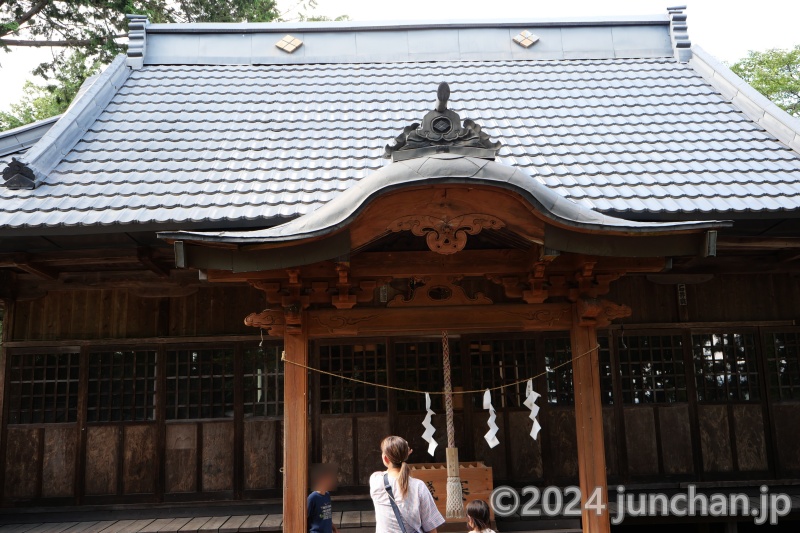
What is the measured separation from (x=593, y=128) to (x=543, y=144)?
2.99ft

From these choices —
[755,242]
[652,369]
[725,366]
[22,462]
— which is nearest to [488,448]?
[652,369]

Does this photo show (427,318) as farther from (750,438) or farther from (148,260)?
(750,438)

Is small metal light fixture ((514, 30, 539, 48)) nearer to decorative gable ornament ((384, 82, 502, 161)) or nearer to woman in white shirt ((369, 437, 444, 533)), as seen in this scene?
decorative gable ornament ((384, 82, 502, 161))

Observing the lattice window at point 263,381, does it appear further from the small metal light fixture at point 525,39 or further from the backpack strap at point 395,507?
the small metal light fixture at point 525,39

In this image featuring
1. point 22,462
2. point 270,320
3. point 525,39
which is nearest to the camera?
point 270,320

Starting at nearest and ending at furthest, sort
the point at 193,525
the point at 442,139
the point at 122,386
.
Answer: the point at 442,139 < the point at 193,525 < the point at 122,386

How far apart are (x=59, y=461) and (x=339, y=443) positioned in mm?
3340

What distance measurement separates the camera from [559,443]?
7.61 metres

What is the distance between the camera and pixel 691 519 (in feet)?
22.6

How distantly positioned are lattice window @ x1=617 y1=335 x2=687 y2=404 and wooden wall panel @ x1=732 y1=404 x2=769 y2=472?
2.37ft

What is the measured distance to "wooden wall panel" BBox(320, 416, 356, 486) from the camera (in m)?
7.43

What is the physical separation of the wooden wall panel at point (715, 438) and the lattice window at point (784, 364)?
0.77 m

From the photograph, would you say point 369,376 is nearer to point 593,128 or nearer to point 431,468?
point 431,468

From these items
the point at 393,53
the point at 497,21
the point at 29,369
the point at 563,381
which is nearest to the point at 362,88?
the point at 393,53
